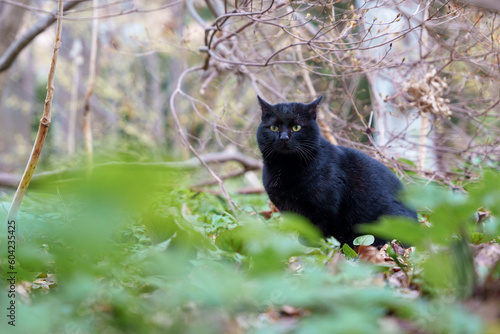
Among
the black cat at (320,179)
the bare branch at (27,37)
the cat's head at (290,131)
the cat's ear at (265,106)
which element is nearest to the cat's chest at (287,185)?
the black cat at (320,179)

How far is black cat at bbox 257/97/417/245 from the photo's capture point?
8.13ft

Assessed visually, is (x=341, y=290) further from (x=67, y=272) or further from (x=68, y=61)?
(x=68, y=61)

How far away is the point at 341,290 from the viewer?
902mm

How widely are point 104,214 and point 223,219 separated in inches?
58.4

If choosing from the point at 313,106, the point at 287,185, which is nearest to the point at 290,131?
the point at 313,106

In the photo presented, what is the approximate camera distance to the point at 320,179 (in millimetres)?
2479

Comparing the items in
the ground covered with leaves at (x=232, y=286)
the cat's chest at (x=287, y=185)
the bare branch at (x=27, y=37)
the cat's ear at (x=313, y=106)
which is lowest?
the cat's chest at (x=287, y=185)

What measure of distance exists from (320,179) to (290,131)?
38 cm

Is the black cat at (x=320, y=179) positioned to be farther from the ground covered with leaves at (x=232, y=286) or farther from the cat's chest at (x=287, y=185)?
the ground covered with leaves at (x=232, y=286)

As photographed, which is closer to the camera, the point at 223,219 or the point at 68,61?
the point at 223,219

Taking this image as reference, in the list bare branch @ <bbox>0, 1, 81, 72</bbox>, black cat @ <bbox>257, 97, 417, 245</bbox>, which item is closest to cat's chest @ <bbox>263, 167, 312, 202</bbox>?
black cat @ <bbox>257, 97, 417, 245</bbox>

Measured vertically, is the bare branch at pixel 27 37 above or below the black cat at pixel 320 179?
above

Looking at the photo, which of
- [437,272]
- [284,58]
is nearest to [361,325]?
[437,272]

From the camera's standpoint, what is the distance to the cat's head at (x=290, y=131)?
2576 mm
